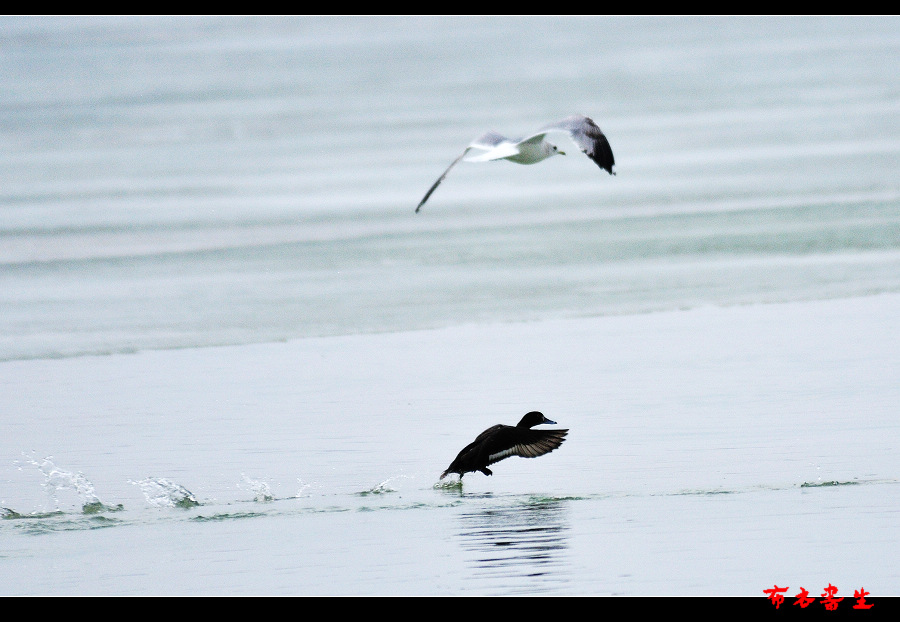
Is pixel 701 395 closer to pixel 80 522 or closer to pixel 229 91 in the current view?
pixel 80 522

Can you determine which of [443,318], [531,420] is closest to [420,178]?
[443,318]

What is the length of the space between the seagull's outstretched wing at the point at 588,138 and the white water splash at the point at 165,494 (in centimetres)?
267

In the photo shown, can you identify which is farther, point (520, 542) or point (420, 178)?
point (420, 178)

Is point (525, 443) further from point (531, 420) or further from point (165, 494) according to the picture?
point (165, 494)

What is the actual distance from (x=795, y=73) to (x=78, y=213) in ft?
35.1

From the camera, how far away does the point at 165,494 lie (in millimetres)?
7133

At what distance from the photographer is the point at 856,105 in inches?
737

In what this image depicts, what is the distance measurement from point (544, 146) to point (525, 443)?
6.20ft

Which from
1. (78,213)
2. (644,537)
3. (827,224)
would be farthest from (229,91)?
(644,537)

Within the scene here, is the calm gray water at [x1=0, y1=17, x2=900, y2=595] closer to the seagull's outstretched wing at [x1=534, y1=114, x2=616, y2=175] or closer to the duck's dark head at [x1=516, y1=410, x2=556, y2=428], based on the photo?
the duck's dark head at [x1=516, y1=410, x2=556, y2=428]

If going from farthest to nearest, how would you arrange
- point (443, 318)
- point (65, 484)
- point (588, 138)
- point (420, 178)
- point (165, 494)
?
point (420, 178) → point (443, 318) → point (588, 138) → point (65, 484) → point (165, 494)


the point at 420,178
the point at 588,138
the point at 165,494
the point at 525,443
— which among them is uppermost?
the point at 420,178

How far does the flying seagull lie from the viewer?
7469 mm

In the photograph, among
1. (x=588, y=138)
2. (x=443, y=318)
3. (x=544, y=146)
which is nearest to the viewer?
(x=588, y=138)
